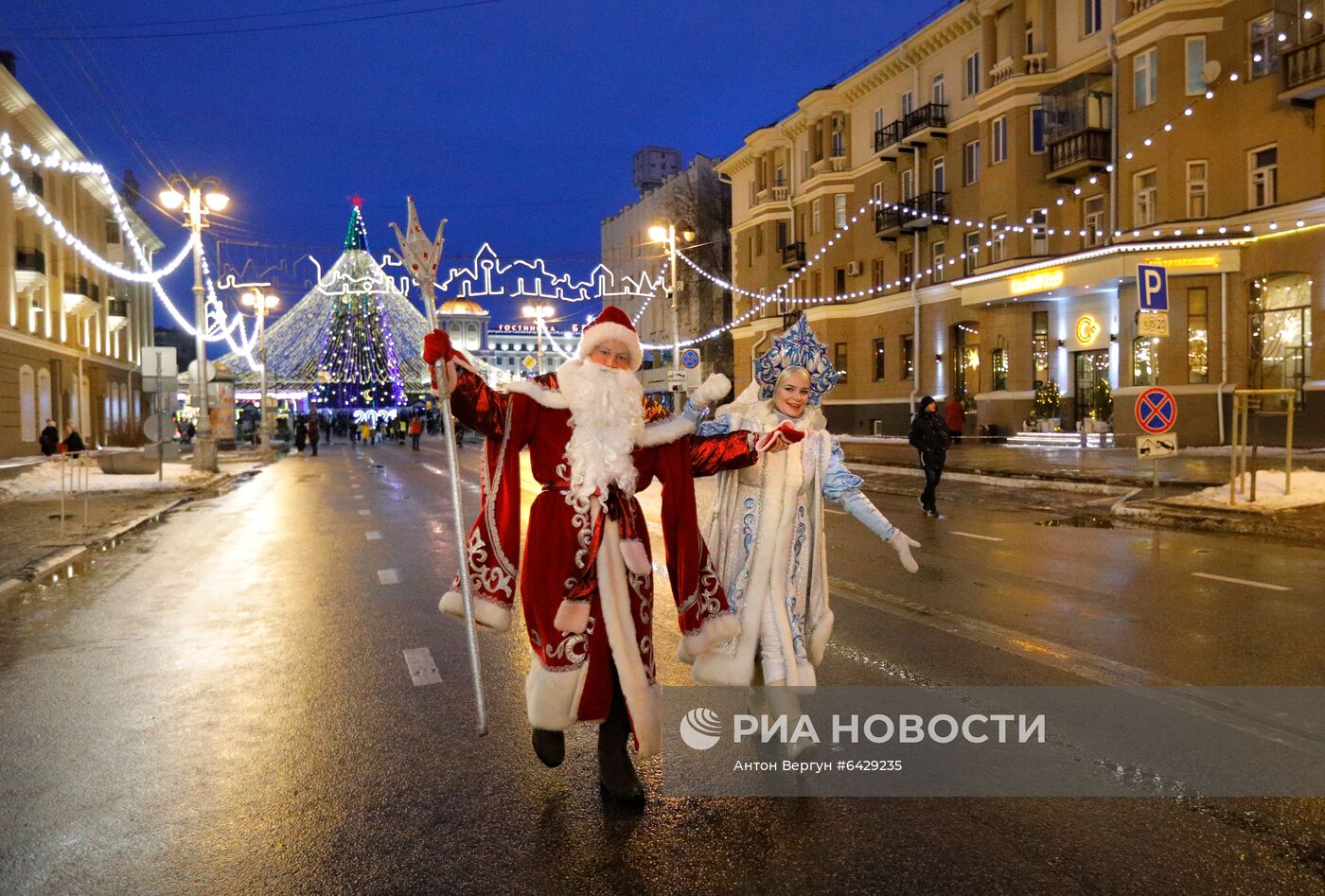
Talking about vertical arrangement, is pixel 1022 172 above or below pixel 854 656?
above

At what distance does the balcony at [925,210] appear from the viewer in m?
34.9

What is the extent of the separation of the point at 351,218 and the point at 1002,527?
58775mm

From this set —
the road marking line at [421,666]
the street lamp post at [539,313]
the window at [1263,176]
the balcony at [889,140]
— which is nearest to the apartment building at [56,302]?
the street lamp post at [539,313]

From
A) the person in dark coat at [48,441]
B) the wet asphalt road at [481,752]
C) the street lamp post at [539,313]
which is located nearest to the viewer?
the wet asphalt road at [481,752]

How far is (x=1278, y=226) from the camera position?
23266 millimetres

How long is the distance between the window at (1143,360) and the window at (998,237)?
19.7ft

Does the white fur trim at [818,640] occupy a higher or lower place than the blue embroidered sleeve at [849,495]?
lower

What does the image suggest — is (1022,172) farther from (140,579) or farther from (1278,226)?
(140,579)

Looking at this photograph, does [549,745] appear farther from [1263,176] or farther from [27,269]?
[27,269]

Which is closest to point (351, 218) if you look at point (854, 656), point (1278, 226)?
Result: point (1278, 226)

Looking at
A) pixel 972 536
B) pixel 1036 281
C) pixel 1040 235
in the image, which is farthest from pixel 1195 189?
pixel 972 536

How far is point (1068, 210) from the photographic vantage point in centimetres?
2967

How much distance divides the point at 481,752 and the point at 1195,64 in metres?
27.4

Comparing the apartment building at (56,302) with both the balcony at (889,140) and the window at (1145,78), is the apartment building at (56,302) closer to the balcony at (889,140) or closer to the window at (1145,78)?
the window at (1145,78)
